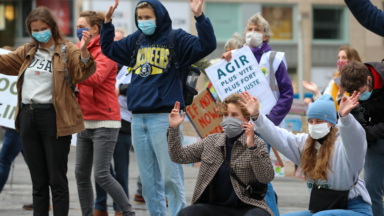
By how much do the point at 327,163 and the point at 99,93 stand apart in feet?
7.64

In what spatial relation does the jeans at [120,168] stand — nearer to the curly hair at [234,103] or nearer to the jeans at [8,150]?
the jeans at [8,150]

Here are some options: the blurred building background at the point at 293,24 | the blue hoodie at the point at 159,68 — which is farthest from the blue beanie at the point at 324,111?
the blurred building background at the point at 293,24

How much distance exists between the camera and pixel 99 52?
17.0 feet

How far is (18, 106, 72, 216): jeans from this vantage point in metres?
4.44

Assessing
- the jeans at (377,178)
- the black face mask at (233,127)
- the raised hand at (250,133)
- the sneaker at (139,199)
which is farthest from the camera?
the sneaker at (139,199)

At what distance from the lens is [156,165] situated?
4621 millimetres

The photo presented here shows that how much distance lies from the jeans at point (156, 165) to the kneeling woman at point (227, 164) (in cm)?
31

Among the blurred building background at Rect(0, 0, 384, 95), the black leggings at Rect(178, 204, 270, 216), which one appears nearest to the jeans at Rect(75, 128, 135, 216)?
the black leggings at Rect(178, 204, 270, 216)

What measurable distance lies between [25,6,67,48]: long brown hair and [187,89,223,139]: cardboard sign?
6.49 ft

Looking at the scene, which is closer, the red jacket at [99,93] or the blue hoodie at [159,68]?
the blue hoodie at [159,68]

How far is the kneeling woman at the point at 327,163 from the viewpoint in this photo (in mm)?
3836

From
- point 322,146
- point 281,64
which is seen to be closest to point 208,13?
point 281,64

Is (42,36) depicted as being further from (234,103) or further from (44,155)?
(234,103)

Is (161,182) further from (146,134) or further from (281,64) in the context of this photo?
(281,64)
